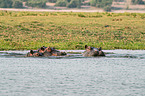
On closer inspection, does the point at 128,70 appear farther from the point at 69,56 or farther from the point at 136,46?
the point at 136,46

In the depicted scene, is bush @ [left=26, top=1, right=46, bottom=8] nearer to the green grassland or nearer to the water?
the green grassland

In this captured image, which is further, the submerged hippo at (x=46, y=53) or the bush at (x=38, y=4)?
the bush at (x=38, y=4)

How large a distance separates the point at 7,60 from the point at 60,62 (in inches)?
113

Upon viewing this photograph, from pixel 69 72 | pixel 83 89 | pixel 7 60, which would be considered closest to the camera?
pixel 83 89

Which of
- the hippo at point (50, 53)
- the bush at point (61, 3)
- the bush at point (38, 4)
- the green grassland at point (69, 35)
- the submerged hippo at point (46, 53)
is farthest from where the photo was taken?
the bush at point (61, 3)

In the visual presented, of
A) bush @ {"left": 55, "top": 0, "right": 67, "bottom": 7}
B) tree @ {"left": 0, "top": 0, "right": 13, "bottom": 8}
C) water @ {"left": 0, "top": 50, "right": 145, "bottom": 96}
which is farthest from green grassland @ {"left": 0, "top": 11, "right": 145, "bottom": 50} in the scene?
bush @ {"left": 55, "top": 0, "right": 67, "bottom": 7}

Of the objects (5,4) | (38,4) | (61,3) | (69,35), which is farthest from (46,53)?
(61,3)

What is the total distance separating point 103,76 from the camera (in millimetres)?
16891

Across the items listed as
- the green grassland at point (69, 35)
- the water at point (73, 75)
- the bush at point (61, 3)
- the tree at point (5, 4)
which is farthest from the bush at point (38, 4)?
the water at point (73, 75)

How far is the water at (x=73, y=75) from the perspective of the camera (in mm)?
14016

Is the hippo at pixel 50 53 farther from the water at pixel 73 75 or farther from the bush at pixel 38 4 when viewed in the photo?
the bush at pixel 38 4

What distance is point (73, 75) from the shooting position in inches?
673

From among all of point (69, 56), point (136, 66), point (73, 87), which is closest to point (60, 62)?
point (69, 56)

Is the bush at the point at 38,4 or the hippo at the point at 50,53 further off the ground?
the hippo at the point at 50,53
